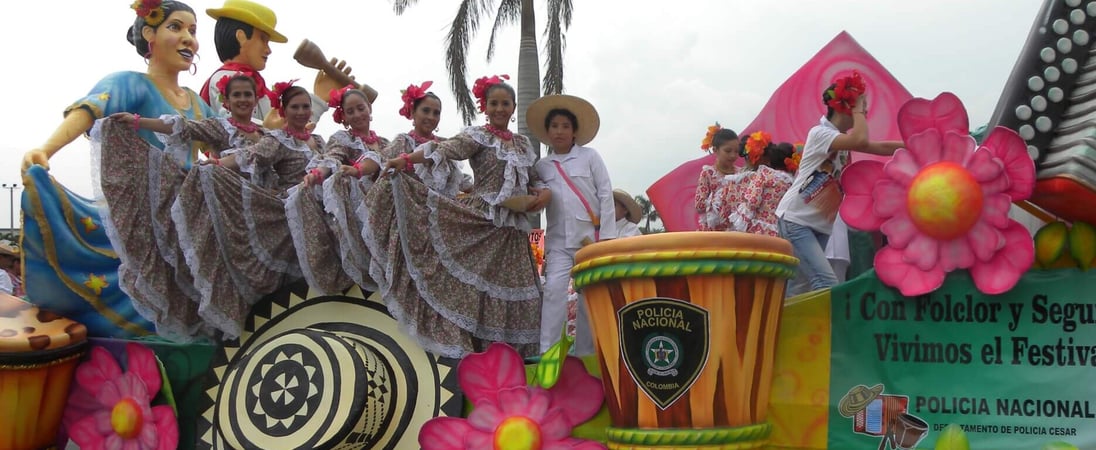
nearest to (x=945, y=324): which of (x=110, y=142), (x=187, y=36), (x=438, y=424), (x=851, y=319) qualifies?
(x=851, y=319)

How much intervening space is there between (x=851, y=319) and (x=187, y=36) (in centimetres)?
381

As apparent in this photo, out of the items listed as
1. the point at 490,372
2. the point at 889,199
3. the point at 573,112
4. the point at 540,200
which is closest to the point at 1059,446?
the point at 889,199

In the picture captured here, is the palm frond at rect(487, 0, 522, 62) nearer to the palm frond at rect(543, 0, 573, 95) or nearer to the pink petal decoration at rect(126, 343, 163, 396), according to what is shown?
the palm frond at rect(543, 0, 573, 95)

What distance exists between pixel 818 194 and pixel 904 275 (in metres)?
0.95

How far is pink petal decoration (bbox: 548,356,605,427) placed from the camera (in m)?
3.61

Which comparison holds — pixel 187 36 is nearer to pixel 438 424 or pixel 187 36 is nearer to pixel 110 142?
pixel 110 142

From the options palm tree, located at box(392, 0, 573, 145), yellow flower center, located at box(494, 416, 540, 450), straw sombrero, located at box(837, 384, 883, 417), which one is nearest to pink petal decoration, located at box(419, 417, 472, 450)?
yellow flower center, located at box(494, 416, 540, 450)

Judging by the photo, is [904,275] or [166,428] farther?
[166,428]

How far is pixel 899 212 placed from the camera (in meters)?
3.20

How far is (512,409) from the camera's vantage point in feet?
12.0

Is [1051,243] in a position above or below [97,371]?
above

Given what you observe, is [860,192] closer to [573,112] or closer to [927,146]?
[927,146]

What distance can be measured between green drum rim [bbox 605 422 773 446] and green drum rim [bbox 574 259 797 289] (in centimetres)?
49

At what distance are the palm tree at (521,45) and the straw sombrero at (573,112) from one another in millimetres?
A: 9661
